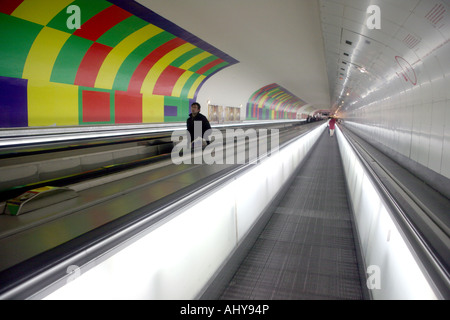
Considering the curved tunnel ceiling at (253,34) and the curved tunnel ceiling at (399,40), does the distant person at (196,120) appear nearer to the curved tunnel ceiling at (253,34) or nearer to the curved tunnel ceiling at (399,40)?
the curved tunnel ceiling at (399,40)

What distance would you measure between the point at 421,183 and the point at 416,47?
218 cm

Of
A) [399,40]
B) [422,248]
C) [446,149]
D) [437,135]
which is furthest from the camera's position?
[399,40]

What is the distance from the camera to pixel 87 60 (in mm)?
8203

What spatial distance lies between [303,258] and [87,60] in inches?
318

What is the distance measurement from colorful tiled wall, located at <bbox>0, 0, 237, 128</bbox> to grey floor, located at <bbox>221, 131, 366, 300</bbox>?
6.43m

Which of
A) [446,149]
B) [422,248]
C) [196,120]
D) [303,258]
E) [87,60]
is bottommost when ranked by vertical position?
[303,258]

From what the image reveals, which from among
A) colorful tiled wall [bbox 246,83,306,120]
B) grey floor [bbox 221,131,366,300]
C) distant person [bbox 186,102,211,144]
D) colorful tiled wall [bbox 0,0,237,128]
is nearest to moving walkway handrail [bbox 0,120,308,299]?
grey floor [bbox 221,131,366,300]

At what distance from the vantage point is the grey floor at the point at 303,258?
256cm

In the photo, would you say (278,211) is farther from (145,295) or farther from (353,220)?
(145,295)

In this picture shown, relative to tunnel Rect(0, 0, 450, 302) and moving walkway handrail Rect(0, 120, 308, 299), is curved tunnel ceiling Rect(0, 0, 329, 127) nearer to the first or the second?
tunnel Rect(0, 0, 450, 302)

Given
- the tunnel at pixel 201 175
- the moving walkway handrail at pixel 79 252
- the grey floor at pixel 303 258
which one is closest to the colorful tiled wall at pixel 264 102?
the tunnel at pixel 201 175

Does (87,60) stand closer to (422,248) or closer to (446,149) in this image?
(446,149)

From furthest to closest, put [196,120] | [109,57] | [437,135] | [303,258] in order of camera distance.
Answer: [109,57]
[196,120]
[437,135]
[303,258]

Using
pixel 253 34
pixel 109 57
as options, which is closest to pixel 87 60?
pixel 109 57
